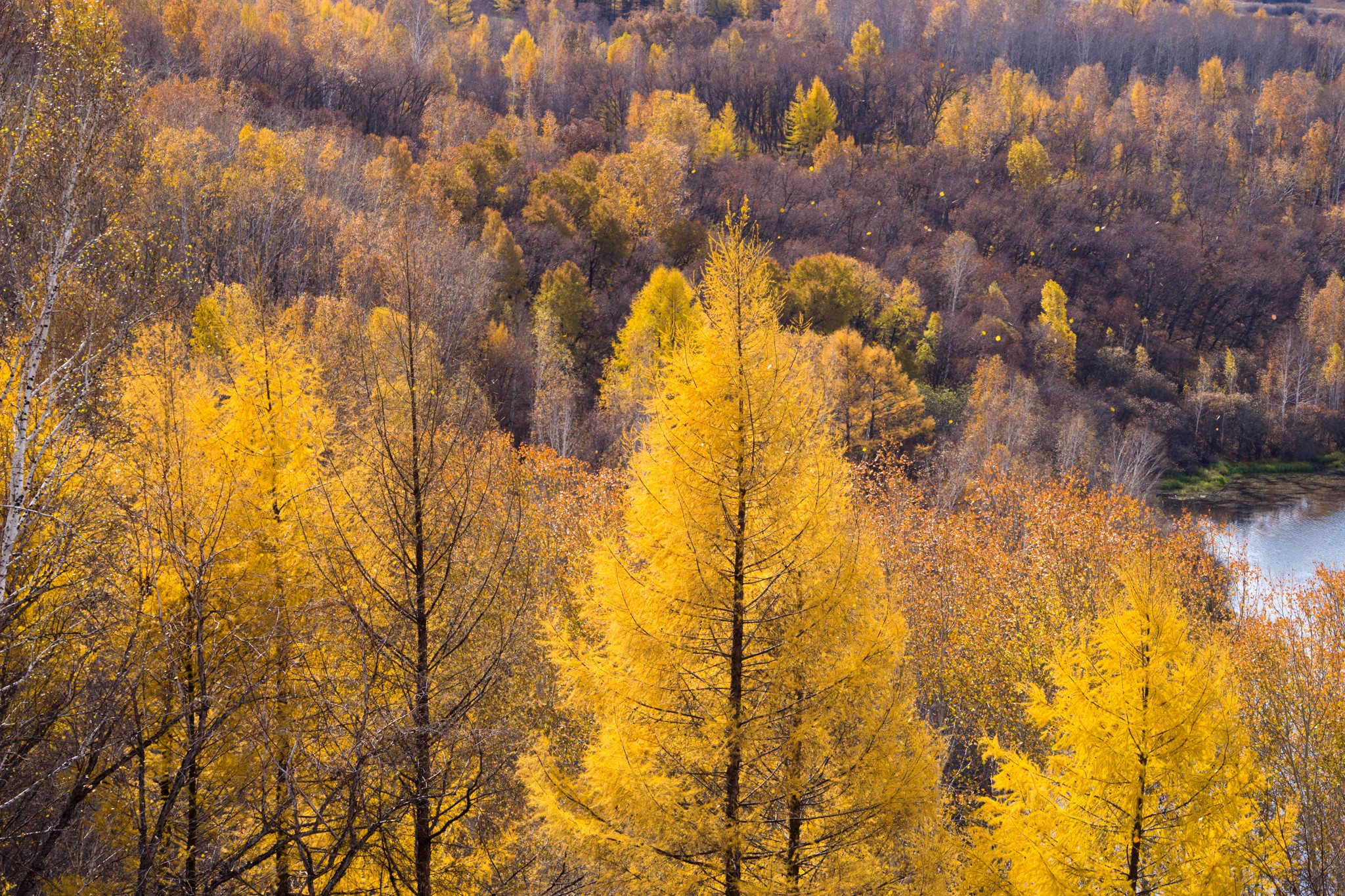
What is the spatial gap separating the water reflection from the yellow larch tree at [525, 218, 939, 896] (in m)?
30.7

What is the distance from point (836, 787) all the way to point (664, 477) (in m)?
3.47

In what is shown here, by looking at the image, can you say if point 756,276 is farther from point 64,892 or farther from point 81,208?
point 64,892

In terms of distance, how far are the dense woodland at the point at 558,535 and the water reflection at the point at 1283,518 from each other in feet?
14.0

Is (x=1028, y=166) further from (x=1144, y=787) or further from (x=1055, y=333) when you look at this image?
(x=1144, y=787)

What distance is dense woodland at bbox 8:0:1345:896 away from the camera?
6805 mm

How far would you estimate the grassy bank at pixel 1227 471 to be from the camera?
5250cm

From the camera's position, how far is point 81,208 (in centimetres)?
785

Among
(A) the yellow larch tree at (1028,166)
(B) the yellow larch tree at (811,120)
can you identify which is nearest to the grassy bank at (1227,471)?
(A) the yellow larch tree at (1028,166)

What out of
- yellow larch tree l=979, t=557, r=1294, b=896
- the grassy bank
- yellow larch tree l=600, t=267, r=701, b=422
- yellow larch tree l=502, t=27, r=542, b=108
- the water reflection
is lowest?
the grassy bank

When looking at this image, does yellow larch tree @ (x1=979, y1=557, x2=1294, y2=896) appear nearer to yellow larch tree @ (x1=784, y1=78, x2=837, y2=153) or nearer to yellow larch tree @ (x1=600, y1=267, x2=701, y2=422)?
yellow larch tree @ (x1=600, y1=267, x2=701, y2=422)

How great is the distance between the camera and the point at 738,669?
8086mm

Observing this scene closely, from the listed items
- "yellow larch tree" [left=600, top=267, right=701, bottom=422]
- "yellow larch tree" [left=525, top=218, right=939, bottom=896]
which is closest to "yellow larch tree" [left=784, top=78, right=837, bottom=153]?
"yellow larch tree" [left=600, top=267, right=701, bottom=422]

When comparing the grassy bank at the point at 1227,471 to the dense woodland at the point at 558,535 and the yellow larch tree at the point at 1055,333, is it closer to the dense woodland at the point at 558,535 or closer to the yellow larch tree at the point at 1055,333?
the dense woodland at the point at 558,535

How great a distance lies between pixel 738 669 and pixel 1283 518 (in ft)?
160
